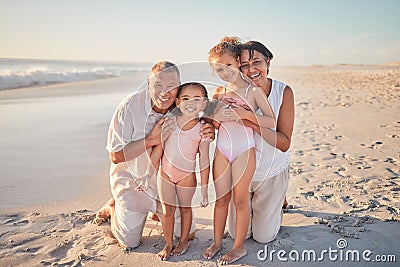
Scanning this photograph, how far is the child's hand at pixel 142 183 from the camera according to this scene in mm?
2996

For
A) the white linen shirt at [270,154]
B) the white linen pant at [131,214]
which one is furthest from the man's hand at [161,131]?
the white linen shirt at [270,154]

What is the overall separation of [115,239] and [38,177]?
1856 mm

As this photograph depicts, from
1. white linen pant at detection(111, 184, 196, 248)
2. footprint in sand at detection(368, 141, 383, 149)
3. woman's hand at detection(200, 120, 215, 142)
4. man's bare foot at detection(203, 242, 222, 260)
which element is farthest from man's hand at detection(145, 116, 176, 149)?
footprint in sand at detection(368, 141, 383, 149)

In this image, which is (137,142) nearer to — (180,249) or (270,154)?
(180,249)

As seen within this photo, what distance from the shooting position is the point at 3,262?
2766 mm

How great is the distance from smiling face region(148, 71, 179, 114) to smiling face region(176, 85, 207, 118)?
67 mm

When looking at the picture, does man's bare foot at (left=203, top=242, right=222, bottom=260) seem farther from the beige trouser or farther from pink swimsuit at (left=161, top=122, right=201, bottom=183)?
pink swimsuit at (left=161, top=122, right=201, bottom=183)

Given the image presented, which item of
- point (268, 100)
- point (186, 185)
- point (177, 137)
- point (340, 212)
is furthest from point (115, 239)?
point (340, 212)

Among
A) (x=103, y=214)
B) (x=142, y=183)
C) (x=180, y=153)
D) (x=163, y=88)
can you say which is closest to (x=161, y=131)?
(x=180, y=153)

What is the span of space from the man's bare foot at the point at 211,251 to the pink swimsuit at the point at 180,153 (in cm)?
58

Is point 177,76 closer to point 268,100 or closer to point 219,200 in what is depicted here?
point 268,100

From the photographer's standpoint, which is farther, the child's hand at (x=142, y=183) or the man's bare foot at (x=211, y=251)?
the child's hand at (x=142, y=183)

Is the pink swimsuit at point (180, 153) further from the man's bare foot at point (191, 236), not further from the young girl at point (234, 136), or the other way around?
the man's bare foot at point (191, 236)

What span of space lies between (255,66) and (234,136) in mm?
553
